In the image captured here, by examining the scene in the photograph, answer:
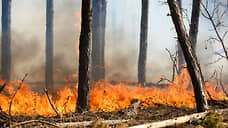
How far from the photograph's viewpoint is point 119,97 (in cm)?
879

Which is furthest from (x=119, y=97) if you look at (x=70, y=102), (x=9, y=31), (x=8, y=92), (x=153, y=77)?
(x=153, y=77)

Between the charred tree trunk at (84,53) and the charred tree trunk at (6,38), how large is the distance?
9.57m

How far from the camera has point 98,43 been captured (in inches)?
554

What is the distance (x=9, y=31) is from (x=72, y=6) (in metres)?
→ 5.50

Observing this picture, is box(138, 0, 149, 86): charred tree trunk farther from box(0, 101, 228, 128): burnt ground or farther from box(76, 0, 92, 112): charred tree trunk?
box(76, 0, 92, 112): charred tree trunk

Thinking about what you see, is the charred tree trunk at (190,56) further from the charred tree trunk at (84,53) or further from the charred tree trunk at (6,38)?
the charred tree trunk at (6,38)

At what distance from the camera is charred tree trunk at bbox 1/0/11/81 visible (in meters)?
14.2

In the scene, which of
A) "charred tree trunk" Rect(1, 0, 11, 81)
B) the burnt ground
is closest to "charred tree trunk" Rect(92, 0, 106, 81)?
"charred tree trunk" Rect(1, 0, 11, 81)

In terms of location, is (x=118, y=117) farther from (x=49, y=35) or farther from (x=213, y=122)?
(x=49, y=35)

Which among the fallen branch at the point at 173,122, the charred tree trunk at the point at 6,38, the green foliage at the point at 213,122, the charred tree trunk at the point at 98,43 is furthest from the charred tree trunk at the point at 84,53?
the charred tree trunk at the point at 6,38

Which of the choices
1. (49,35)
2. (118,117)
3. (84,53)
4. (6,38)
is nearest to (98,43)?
(49,35)

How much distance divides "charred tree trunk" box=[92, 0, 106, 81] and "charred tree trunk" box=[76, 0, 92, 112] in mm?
7064

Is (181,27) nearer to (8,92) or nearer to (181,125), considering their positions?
(181,125)

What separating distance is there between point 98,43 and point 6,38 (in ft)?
20.1
